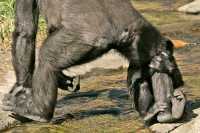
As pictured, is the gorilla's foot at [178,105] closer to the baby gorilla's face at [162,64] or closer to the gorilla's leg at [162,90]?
the gorilla's leg at [162,90]

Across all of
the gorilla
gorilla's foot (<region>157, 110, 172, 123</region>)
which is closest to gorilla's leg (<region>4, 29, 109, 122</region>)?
the gorilla

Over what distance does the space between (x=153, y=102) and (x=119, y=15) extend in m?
1.00

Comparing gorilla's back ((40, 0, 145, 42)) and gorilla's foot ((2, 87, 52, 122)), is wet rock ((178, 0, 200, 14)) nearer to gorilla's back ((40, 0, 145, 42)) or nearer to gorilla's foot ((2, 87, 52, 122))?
gorilla's foot ((2, 87, 52, 122))

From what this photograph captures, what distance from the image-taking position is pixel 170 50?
6828mm

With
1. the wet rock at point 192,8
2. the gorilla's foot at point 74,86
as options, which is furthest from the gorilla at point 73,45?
the wet rock at point 192,8

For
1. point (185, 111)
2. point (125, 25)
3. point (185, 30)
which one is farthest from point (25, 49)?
point (185, 30)

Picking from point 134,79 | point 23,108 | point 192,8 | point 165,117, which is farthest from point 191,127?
point 192,8

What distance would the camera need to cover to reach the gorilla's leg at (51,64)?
20.8ft

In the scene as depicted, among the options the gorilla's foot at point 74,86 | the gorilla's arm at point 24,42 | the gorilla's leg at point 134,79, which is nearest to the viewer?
the gorilla's leg at point 134,79

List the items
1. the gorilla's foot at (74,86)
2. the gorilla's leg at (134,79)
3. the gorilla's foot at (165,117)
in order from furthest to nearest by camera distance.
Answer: the gorilla's foot at (74,86) → the gorilla's leg at (134,79) → the gorilla's foot at (165,117)

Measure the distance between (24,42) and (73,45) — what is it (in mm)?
900

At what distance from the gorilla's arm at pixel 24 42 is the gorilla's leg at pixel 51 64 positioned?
0.99 ft

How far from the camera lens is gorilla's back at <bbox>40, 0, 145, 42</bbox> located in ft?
20.7

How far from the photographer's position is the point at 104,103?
26.1 feet
